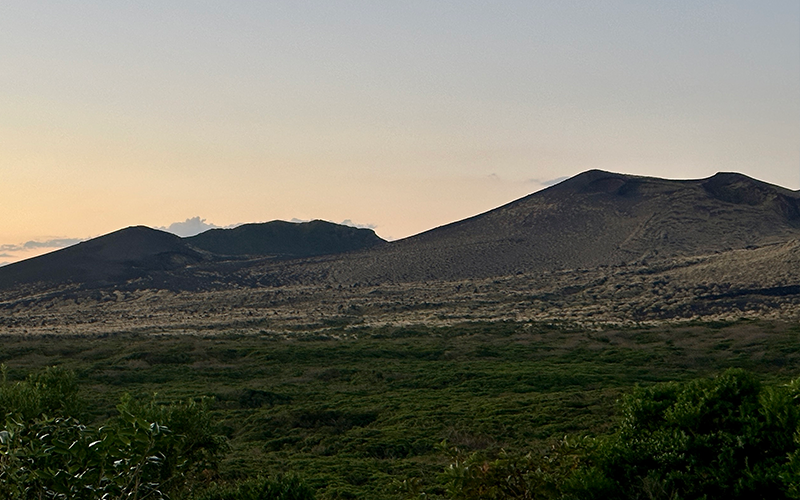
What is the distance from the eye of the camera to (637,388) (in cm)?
1355

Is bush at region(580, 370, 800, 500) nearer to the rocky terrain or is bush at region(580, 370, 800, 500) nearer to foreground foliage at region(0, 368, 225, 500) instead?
foreground foliage at region(0, 368, 225, 500)

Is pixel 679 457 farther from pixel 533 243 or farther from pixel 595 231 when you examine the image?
pixel 595 231

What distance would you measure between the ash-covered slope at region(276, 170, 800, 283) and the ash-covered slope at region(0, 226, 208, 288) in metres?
25.9

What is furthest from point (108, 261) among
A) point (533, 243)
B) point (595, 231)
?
point (595, 231)

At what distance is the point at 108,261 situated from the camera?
134m

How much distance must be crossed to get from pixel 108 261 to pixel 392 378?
103290 mm

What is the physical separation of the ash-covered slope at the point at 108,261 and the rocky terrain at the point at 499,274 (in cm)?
44

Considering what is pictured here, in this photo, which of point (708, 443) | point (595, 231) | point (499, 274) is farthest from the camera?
point (595, 231)

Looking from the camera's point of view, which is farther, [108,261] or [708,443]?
[108,261]

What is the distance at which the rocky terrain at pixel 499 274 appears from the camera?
7456cm

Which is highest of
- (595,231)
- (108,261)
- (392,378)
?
(108,261)

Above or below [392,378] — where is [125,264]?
above

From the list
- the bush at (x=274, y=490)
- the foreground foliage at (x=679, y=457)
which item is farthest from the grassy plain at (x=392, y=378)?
the foreground foliage at (x=679, y=457)

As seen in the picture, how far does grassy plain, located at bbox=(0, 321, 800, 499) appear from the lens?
2716 cm
